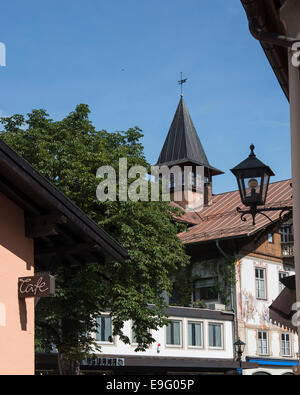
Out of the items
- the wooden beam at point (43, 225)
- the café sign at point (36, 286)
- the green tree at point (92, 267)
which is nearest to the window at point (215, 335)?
the green tree at point (92, 267)

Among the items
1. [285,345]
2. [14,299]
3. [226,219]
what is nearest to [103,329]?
[285,345]

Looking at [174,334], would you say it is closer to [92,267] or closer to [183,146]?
[92,267]

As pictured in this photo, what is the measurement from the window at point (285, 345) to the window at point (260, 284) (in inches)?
118

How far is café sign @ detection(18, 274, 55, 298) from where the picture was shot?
27.7 feet

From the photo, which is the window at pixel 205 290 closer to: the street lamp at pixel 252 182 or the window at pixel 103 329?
the window at pixel 103 329

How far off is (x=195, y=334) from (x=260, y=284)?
22.2ft

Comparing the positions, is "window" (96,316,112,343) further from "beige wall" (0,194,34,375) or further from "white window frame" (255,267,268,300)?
"beige wall" (0,194,34,375)

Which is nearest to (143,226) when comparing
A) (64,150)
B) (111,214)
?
(111,214)

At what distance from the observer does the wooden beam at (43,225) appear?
29.6 ft

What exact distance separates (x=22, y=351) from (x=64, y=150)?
15.6 m

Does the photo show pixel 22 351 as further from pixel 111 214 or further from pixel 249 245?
pixel 249 245

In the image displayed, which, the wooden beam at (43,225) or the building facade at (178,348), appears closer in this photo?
the wooden beam at (43,225)

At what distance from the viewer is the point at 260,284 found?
4284 centimetres

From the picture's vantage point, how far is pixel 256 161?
31.9ft
